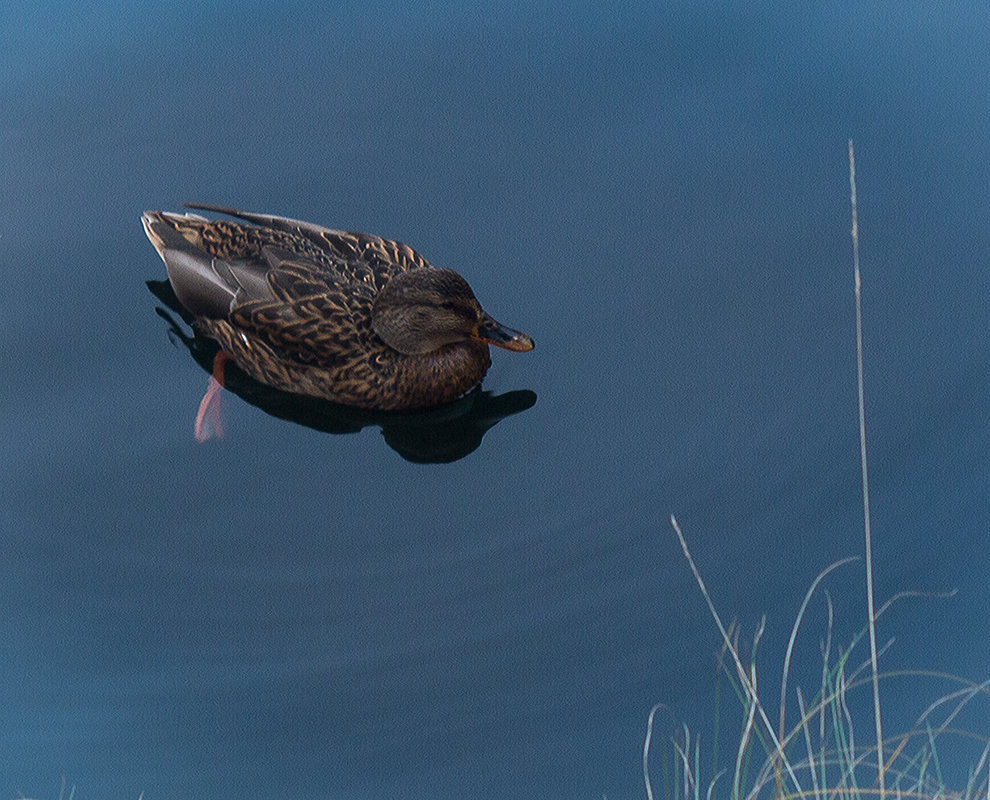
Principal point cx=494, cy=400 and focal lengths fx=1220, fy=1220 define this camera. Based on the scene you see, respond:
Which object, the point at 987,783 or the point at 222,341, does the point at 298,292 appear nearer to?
the point at 222,341

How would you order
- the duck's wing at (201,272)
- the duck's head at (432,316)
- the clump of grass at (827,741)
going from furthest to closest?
the duck's wing at (201,272) → the duck's head at (432,316) → the clump of grass at (827,741)

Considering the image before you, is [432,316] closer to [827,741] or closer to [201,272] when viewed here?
[201,272]

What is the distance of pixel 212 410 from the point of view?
4727 millimetres

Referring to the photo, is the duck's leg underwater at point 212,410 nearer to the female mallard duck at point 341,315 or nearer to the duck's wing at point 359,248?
the female mallard duck at point 341,315

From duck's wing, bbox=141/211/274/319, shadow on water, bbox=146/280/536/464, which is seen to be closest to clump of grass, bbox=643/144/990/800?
shadow on water, bbox=146/280/536/464

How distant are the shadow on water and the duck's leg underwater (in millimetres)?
29

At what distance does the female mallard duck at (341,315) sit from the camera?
4.62m

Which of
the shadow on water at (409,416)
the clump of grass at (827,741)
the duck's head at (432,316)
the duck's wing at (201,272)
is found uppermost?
the duck's wing at (201,272)

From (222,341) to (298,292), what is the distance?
0.42m

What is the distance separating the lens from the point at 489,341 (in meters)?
4.63

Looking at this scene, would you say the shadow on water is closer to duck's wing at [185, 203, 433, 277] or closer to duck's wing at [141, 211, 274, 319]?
duck's wing at [141, 211, 274, 319]

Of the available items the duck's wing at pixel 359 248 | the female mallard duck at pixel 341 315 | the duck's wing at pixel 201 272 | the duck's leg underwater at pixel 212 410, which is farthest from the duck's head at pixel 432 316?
the duck's leg underwater at pixel 212 410

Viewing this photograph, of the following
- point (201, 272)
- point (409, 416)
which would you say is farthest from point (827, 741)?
point (201, 272)

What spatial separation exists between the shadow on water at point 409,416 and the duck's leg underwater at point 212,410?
3 cm
